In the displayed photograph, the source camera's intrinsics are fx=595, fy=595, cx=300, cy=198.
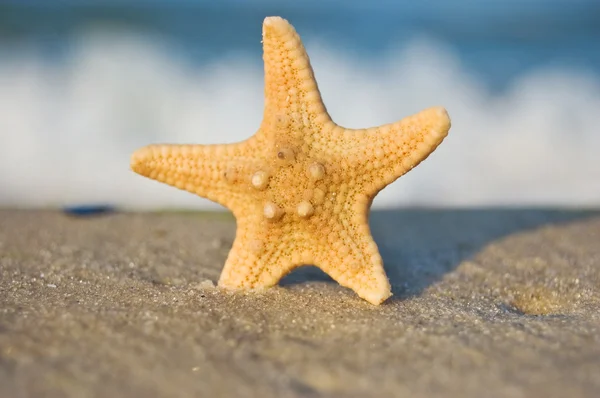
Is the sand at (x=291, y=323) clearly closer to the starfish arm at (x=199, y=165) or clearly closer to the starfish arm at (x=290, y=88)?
the starfish arm at (x=199, y=165)

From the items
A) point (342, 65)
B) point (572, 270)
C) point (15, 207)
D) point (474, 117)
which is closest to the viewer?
point (572, 270)

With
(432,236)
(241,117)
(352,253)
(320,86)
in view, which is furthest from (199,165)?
(320,86)

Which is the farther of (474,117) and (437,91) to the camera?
(437,91)

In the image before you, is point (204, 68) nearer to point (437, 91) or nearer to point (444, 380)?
point (437, 91)

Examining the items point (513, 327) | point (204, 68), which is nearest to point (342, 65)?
point (204, 68)

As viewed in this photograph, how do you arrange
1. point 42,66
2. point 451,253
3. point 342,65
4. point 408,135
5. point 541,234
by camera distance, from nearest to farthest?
point 408,135
point 451,253
point 541,234
point 42,66
point 342,65

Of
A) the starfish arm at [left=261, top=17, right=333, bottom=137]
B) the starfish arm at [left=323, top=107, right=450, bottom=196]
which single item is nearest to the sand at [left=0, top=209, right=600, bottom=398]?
the starfish arm at [left=323, top=107, right=450, bottom=196]

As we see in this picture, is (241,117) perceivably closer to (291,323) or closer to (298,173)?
(298,173)

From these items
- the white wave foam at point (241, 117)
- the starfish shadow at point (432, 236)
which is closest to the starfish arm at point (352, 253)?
the starfish shadow at point (432, 236)
